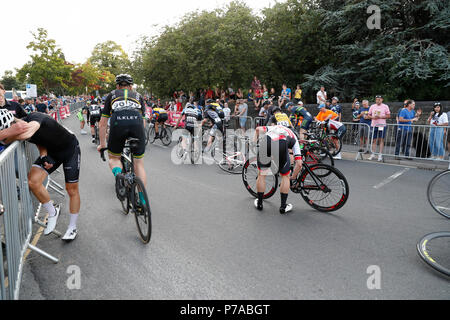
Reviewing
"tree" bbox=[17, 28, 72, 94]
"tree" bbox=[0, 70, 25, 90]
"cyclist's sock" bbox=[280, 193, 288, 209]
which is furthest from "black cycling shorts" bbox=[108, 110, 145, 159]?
"tree" bbox=[0, 70, 25, 90]

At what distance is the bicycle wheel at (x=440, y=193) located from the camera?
16.5 feet

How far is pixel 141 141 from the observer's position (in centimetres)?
447

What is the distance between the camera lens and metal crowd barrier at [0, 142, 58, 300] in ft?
8.82

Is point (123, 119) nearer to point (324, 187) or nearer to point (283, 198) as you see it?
point (283, 198)

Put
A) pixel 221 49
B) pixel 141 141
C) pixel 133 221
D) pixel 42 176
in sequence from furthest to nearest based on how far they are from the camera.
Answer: pixel 221 49 → pixel 133 221 → pixel 141 141 → pixel 42 176

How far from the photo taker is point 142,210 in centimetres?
399

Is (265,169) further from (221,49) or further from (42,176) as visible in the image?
(221,49)

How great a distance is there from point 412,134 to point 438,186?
4.97 meters

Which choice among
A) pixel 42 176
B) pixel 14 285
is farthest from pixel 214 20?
pixel 14 285

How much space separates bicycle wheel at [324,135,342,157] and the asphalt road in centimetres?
375

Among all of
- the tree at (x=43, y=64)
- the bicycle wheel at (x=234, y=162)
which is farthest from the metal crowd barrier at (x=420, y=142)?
the tree at (x=43, y=64)

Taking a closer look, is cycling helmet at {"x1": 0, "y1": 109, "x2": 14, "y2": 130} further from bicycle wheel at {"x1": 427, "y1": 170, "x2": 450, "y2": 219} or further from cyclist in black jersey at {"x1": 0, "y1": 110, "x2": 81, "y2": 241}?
bicycle wheel at {"x1": 427, "y1": 170, "x2": 450, "y2": 219}

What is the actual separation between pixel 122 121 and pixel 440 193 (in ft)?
16.9

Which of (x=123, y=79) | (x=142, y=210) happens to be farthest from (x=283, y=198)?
(x=123, y=79)
